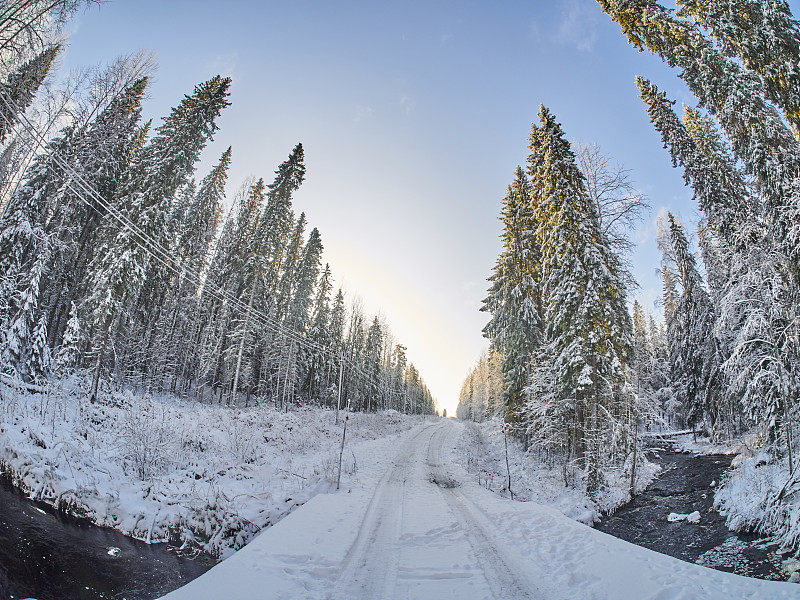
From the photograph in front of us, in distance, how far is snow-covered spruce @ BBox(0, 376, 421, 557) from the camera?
7211 millimetres

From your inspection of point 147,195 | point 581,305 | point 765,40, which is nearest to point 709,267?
point 581,305

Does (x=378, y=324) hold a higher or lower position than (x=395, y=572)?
higher

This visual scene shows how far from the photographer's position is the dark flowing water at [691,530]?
7293mm

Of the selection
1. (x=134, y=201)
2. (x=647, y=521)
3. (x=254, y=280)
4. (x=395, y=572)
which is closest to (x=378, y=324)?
(x=254, y=280)

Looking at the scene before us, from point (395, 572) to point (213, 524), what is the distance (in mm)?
4499

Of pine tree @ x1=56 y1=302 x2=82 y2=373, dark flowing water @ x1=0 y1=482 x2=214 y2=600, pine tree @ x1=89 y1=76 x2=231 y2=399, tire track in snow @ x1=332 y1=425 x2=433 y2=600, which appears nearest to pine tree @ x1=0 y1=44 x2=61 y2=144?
pine tree @ x1=89 y1=76 x2=231 y2=399

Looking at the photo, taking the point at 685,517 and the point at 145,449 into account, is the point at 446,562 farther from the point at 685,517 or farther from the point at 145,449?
the point at 685,517

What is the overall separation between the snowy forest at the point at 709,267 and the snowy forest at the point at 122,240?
14.0 meters

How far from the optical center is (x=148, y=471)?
357 inches

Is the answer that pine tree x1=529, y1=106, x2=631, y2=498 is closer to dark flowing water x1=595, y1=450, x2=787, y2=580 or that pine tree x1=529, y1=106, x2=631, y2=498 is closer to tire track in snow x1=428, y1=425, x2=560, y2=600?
dark flowing water x1=595, y1=450, x2=787, y2=580

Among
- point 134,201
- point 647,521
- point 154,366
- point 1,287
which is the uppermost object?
point 134,201

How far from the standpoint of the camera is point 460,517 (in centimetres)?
869

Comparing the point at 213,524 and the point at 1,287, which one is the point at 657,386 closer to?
the point at 213,524

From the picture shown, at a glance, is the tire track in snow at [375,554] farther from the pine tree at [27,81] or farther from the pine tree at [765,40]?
the pine tree at [27,81]
